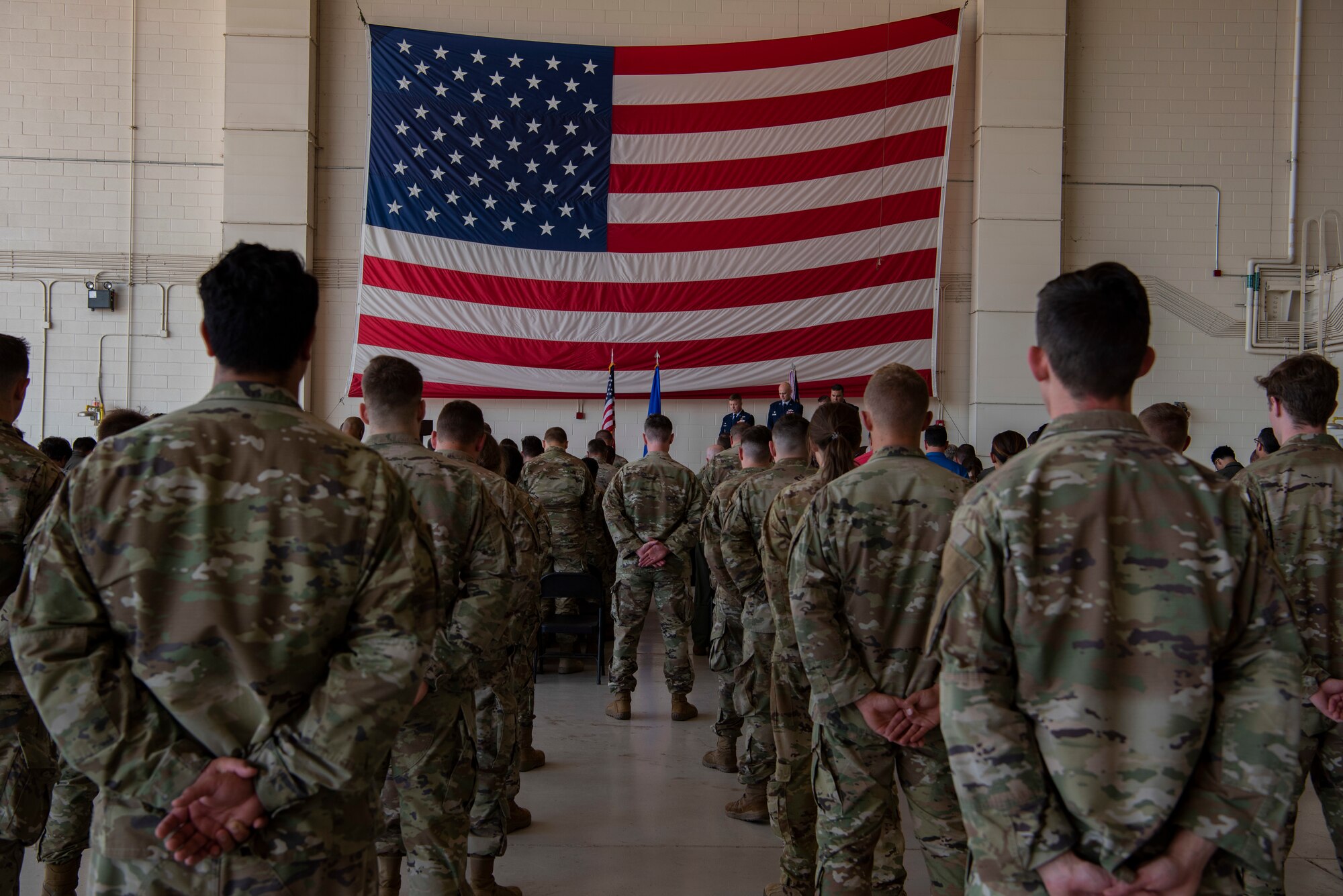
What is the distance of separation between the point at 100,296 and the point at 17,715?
29.4ft

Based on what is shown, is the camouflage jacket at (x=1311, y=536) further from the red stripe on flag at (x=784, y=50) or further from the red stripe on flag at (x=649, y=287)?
the red stripe on flag at (x=784, y=50)

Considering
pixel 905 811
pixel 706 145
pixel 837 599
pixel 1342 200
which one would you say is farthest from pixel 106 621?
pixel 1342 200

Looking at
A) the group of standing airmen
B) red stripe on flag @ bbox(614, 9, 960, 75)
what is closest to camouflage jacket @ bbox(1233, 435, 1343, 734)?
the group of standing airmen

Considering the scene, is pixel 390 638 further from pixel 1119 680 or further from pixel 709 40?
pixel 709 40

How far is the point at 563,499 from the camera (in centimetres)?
624

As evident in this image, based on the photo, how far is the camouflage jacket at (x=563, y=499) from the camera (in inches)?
246

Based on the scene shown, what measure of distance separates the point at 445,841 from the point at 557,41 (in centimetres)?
951

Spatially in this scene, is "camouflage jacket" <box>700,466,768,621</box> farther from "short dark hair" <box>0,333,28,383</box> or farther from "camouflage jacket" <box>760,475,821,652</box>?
"short dark hair" <box>0,333,28,383</box>

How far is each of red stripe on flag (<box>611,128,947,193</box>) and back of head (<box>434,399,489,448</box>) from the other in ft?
23.8

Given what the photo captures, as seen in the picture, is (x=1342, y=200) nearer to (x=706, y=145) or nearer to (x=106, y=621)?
(x=706, y=145)

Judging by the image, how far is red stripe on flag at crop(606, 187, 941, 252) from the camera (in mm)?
10031

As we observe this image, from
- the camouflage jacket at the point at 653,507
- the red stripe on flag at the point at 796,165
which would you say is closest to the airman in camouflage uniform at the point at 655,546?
the camouflage jacket at the point at 653,507

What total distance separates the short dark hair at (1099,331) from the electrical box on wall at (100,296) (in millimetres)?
10700

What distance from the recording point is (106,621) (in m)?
1.52
